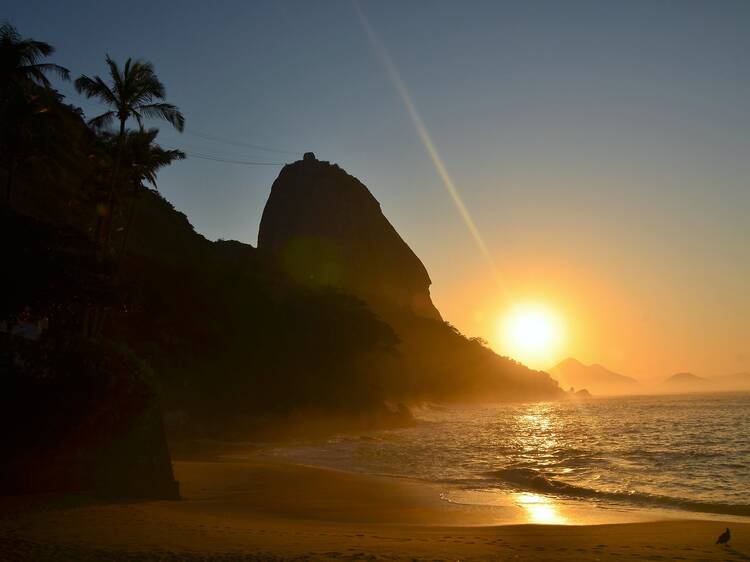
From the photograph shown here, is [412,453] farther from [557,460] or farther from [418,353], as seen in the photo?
[418,353]

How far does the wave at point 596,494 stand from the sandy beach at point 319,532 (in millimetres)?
2304

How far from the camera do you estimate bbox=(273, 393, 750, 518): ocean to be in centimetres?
1938

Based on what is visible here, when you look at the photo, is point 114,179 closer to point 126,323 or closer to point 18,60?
point 18,60

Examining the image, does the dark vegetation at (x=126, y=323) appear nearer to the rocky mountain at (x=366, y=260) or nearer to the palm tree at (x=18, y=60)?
the palm tree at (x=18, y=60)

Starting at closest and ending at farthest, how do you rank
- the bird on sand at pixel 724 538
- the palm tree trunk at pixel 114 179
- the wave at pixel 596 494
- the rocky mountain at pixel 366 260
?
the bird on sand at pixel 724 538 → the wave at pixel 596 494 → the palm tree trunk at pixel 114 179 → the rocky mountain at pixel 366 260

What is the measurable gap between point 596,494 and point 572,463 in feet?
25.6

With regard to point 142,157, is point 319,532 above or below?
below

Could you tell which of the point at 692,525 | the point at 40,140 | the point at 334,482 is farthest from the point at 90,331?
the point at 692,525

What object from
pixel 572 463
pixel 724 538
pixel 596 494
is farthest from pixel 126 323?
pixel 724 538

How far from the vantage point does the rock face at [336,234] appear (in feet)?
453

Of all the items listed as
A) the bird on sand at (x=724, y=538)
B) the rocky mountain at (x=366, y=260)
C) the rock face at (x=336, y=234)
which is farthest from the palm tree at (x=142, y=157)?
the rock face at (x=336, y=234)

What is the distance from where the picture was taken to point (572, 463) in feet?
89.2

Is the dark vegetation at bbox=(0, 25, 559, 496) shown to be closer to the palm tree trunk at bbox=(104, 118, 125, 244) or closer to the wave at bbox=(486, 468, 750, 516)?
the palm tree trunk at bbox=(104, 118, 125, 244)

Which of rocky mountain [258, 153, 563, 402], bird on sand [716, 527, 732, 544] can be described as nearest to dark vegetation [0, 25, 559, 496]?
bird on sand [716, 527, 732, 544]
